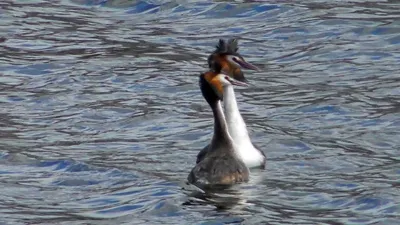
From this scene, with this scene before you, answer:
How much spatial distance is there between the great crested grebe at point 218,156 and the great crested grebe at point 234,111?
4.5 inches

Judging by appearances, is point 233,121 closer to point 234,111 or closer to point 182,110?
point 234,111

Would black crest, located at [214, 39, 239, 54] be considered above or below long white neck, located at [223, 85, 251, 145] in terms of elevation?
above

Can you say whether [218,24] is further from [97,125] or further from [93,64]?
[97,125]

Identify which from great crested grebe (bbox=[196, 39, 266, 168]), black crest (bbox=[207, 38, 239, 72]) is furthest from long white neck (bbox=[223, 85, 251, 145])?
black crest (bbox=[207, 38, 239, 72])

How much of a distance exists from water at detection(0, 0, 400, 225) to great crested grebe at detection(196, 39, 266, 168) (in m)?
0.21

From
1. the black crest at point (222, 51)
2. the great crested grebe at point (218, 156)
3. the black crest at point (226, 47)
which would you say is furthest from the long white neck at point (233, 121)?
the black crest at point (226, 47)

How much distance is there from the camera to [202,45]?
850 inches

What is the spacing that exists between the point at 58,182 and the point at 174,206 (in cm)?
159

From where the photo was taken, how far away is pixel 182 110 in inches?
701

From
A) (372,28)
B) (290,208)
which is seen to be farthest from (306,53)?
(290,208)

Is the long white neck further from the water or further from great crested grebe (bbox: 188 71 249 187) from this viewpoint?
the water

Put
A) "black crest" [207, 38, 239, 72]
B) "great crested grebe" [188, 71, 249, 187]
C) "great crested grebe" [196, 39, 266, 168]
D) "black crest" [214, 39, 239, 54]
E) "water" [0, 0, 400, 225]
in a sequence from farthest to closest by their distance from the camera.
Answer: "black crest" [214, 39, 239, 54]
"black crest" [207, 38, 239, 72]
"great crested grebe" [196, 39, 266, 168]
"great crested grebe" [188, 71, 249, 187]
"water" [0, 0, 400, 225]

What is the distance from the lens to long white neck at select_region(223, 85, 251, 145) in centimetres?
1477

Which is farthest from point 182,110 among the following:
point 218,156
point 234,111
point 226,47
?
point 218,156
